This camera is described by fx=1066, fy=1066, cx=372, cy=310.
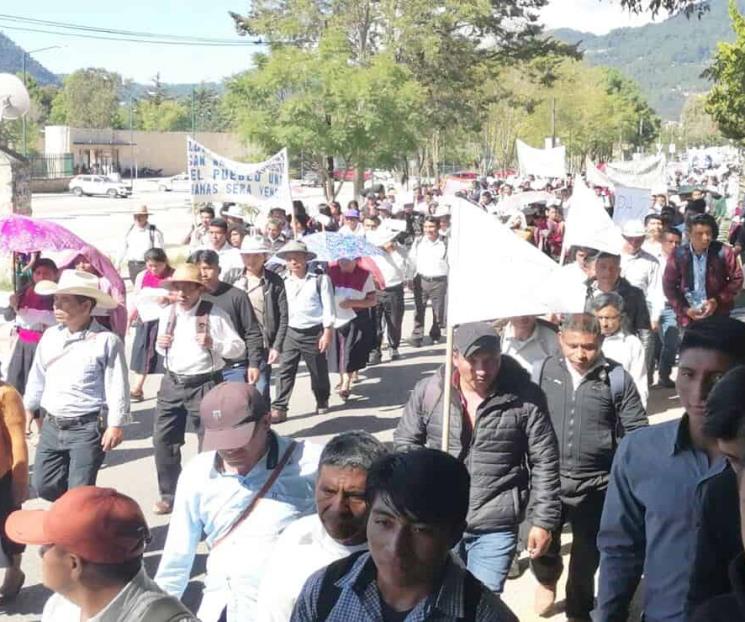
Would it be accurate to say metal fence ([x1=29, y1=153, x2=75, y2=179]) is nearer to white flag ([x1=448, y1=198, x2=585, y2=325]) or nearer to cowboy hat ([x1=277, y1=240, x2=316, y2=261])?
cowboy hat ([x1=277, y1=240, x2=316, y2=261])

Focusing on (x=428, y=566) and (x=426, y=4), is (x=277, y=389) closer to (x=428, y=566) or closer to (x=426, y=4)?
(x=428, y=566)

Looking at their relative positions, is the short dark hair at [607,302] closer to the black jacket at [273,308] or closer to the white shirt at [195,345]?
the white shirt at [195,345]

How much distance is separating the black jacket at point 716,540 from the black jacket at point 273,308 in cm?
616

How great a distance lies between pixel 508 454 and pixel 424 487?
191 cm

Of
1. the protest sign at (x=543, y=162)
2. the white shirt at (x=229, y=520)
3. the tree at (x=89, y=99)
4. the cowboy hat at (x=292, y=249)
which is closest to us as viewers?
the white shirt at (x=229, y=520)

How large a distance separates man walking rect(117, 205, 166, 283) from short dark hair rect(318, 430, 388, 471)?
10.2 metres

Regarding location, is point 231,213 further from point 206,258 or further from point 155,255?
point 206,258

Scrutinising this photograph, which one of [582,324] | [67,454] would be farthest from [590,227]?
[67,454]

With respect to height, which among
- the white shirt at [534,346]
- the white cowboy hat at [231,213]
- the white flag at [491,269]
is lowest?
the white cowboy hat at [231,213]

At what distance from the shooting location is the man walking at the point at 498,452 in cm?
438

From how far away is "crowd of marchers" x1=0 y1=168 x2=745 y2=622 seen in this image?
2547 mm

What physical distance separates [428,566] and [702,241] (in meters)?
7.03

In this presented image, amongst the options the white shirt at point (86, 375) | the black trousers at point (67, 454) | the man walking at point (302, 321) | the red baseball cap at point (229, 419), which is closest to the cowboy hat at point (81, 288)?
the white shirt at point (86, 375)

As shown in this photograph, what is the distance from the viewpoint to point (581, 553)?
16.4 ft
